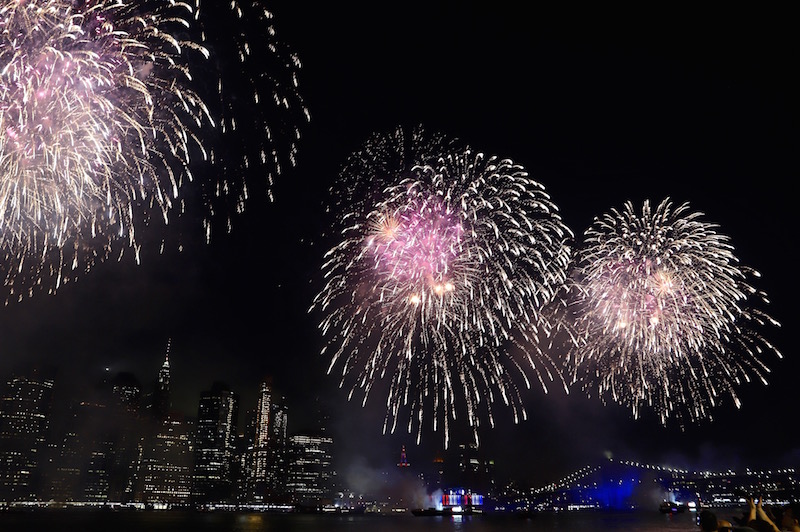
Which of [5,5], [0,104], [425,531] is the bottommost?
[425,531]

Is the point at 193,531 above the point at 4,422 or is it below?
below

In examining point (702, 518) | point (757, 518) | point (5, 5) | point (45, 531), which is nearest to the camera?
point (702, 518)

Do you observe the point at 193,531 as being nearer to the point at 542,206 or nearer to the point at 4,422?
the point at 542,206

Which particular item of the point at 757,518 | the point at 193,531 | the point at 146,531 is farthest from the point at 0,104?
the point at 193,531

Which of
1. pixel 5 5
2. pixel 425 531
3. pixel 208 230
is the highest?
pixel 5 5

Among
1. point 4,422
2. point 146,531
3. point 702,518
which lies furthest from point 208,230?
point 4,422

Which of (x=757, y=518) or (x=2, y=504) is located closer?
(x=757, y=518)

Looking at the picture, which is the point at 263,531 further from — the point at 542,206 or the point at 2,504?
the point at 2,504

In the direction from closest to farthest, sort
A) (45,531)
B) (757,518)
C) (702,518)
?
(702,518)
(757,518)
(45,531)

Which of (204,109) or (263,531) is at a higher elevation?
(204,109)
